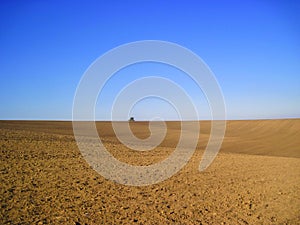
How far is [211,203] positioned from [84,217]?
14.2 ft

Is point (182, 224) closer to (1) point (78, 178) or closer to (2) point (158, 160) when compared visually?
(1) point (78, 178)

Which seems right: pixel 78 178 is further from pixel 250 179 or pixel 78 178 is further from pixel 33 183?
pixel 250 179

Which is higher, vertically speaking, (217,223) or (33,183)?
(33,183)

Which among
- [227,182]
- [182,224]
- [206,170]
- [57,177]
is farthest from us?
[206,170]

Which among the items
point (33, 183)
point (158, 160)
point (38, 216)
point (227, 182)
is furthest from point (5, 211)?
point (158, 160)

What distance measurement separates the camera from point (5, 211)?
7.32 m

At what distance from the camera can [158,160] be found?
725 inches

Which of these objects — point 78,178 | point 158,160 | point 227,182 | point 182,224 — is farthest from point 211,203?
point 158,160

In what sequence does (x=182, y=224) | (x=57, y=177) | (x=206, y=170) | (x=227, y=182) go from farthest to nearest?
(x=206, y=170)
(x=227, y=182)
(x=57, y=177)
(x=182, y=224)

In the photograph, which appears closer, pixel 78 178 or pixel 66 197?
pixel 66 197

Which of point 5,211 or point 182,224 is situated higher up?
point 5,211

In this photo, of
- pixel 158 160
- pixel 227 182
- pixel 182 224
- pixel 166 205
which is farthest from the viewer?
pixel 158 160

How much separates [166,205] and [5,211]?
4.80 metres

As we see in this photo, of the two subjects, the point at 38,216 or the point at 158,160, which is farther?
the point at 158,160
